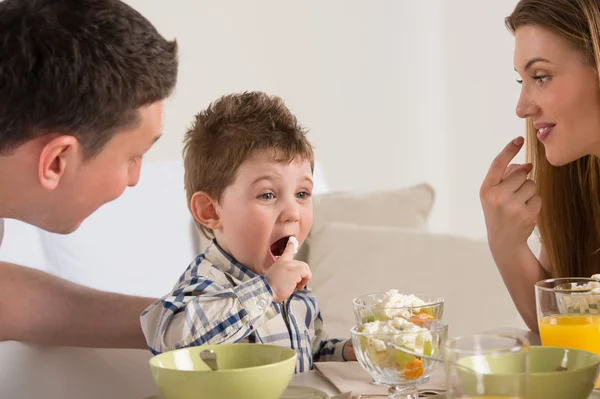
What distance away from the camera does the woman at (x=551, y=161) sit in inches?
72.1

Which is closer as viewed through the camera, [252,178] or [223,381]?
[223,381]

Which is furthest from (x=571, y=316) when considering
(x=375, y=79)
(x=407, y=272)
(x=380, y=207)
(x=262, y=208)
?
(x=375, y=79)

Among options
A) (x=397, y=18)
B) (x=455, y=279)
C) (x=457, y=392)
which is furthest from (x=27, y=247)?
(x=397, y=18)

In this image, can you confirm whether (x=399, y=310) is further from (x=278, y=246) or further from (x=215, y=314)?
(x=278, y=246)

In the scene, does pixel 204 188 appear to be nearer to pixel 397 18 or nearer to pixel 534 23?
pixel 534 23

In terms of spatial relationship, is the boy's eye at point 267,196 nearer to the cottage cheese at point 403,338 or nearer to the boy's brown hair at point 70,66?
the boy's brown hair at point 70,66

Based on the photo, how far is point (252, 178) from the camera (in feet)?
5.75

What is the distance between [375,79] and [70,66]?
11.6ft

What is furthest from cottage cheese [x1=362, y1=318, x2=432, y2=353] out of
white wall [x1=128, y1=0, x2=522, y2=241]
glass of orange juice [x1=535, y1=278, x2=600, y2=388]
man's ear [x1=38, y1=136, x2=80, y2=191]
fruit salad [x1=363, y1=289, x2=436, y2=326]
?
white wall [x1=128, y1=0, x2=522, y2=241]

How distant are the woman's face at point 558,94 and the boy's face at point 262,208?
0.56 m

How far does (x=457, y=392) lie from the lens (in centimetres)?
84

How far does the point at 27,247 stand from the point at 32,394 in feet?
2.38

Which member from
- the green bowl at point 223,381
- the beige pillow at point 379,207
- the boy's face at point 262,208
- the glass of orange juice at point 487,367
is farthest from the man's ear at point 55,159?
the beige pillow at point 379,207

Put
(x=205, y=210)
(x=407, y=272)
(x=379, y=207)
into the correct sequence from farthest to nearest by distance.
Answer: (x=379, y=207) < (x=407, y=272) < (x=205, y=210)
